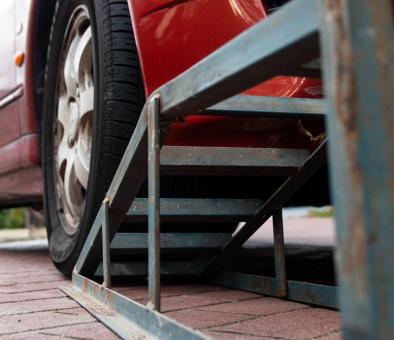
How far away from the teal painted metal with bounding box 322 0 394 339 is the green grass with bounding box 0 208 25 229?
51.0 feet

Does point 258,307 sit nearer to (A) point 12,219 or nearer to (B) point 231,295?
(B) point 231,295

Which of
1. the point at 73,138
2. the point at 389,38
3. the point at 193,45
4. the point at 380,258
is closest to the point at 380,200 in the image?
the point at 380,258

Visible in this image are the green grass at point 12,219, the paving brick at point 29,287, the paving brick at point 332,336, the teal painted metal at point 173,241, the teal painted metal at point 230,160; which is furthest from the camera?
the green grass at point 12,219

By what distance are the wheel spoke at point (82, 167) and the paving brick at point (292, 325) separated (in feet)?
3.21

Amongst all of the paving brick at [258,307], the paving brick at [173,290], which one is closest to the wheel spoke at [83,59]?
the paving brick at [173,290]

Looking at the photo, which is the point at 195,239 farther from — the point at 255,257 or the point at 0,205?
the point at 0,205

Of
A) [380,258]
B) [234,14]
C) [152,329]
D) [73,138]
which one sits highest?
[234,14]

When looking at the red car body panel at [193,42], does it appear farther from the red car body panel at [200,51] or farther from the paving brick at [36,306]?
the paving brick at [36,306]

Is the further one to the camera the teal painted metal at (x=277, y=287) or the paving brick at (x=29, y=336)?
the teal painted metal at (x=277, y=287)

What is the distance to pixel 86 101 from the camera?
221cm

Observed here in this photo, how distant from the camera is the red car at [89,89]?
1674 mm

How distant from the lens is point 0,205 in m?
4.11

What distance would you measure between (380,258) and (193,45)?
3.76 ft

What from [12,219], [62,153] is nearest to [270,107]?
[62,153]
